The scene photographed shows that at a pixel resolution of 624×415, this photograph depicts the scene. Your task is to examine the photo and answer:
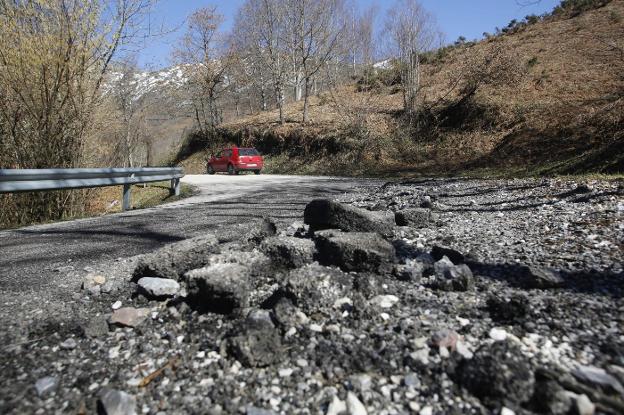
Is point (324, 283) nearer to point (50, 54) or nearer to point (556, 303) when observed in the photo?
point (556, 303)

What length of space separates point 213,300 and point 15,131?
22.1 feet

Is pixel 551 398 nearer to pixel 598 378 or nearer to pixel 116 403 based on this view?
pixel 598 378

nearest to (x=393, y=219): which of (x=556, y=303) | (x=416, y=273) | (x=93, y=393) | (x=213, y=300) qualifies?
(x=416, y=273)

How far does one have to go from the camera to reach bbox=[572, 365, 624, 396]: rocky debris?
1422mm

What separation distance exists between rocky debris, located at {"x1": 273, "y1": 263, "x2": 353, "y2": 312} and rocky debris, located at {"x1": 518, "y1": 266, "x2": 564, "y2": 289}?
119cm

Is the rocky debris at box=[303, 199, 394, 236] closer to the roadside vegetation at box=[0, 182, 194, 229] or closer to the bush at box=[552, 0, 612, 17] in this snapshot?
the roadside vegetation at box=[0, 182, 194, 229]

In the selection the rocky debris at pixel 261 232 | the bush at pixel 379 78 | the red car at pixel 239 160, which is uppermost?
the bush at pixel 379 78

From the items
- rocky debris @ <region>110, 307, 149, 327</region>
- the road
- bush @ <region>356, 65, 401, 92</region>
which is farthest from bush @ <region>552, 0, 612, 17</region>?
rocky debris @ <region>110, 307, 149, 327</region>

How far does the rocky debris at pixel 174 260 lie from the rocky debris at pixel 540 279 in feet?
Answer: 7.65

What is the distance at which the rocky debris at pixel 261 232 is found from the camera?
3.75m

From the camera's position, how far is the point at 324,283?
92.3 inches

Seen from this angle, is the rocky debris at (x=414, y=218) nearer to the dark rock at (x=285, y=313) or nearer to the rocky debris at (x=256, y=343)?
the dark rock at (x=285, y=313)

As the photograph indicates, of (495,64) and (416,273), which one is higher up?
(495,64)

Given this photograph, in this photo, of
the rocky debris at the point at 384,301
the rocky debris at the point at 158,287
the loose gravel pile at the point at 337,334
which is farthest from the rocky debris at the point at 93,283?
the rocky debris at the point at 384,301
